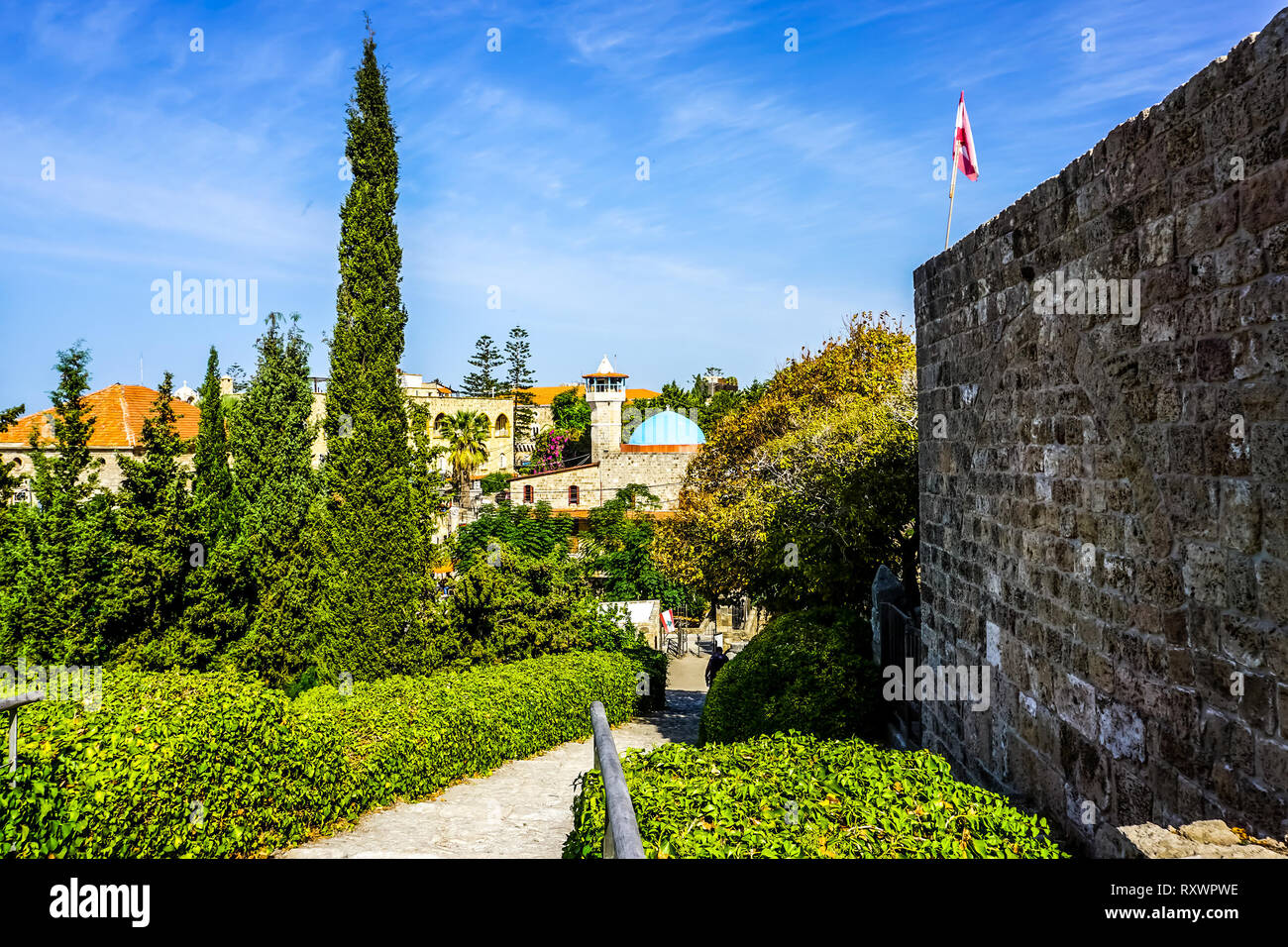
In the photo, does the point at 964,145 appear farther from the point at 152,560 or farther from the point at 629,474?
the point at 629,474

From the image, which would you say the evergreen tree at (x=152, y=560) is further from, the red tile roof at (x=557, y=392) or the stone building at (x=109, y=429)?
the red tile roof at (x=557, y=392)

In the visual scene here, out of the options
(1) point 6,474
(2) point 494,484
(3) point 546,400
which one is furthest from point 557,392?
(1) point 6,474

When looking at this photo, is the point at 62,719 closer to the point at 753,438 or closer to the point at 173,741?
the point at 173,741

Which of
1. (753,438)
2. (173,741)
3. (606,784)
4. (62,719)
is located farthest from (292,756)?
(753,438)

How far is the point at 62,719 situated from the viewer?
21.2 ft

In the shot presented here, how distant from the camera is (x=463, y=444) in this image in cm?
4259

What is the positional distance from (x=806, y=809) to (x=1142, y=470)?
2.27m

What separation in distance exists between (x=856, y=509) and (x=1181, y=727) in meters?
9.67

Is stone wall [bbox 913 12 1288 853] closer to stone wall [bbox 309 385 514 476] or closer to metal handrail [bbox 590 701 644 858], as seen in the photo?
metal handrail [bbox 590 701 644 858]

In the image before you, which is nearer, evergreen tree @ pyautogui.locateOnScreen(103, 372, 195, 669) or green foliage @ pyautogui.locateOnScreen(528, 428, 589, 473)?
evergreen tree @ pyautogui.locateOnScreen(103, 372, 195, 669)

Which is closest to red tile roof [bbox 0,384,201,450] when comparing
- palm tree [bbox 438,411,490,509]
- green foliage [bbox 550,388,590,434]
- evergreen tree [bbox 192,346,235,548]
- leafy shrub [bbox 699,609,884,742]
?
evergreen tree [bbox 192,346,235,548]

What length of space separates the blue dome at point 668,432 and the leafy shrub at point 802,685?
42.7 m

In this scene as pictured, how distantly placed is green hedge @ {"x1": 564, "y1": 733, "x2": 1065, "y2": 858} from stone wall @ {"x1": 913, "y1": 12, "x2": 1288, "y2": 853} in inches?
26.3

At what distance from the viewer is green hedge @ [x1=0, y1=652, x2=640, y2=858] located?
5.81m
